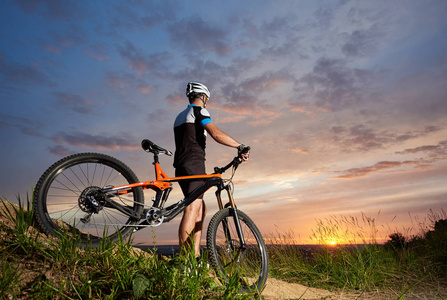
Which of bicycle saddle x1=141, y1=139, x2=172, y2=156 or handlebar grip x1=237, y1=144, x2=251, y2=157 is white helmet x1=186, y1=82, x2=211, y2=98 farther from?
handlebar grip x1=237, y1=144, x2=251, y2=157

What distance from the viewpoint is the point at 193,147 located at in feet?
15.0

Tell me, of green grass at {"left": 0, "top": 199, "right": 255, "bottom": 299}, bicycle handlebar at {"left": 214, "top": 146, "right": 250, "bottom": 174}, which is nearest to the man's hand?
bicycle handlebar at {"left": 214, "top": 146, "right": 250, "bottom": 174}

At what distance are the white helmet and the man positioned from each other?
1 centimetres

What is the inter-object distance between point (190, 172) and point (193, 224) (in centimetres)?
69

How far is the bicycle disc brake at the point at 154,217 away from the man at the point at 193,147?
11.0 inches

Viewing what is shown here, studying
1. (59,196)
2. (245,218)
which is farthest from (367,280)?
(59,196)

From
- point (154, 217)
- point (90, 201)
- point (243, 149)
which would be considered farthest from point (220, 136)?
point (90, 201)

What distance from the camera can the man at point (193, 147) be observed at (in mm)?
4375

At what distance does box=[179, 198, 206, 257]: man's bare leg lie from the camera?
4270 mm

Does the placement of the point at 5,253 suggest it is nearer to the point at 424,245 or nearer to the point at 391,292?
the point at 391,292

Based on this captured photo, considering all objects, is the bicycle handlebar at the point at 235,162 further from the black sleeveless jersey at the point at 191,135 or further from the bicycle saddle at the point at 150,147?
the bicycle saddle at the point at 150,147

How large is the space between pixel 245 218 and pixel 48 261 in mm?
2408

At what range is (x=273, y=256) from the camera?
7250 mm

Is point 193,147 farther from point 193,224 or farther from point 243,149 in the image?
point 193,224
